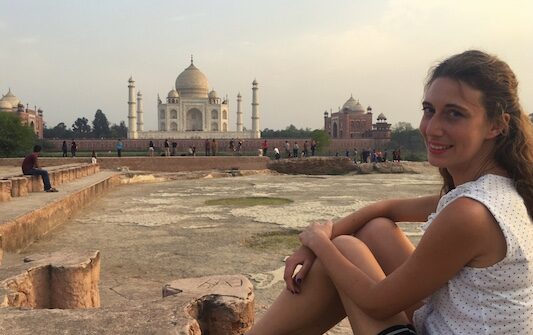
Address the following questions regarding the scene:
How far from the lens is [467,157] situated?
→ 3.94 ft

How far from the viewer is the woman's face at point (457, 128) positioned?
117 cm

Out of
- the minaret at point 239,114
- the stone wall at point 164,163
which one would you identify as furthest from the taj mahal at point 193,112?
the stone wall at point 164,163

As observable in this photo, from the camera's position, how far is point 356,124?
52562 mm

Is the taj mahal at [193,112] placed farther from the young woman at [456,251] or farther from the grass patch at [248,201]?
the young woman at [456,251]

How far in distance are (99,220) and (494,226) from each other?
516 cm

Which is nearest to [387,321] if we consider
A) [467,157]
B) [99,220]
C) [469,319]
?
[469,319]

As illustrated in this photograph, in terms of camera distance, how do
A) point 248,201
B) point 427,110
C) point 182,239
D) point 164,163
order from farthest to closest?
1. point 164,163
2. point 248,201
3. point 182,239
4. point 427,110

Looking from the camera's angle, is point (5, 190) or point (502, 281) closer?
point (502, 281)

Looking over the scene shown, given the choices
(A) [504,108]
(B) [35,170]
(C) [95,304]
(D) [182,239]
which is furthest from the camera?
(B) [35,170]

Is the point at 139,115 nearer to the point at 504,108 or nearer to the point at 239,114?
the point at 239,114

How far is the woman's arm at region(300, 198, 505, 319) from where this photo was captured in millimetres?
1035

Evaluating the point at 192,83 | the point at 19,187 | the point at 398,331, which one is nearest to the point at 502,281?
the point at 398,331

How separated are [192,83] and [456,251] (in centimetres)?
5003

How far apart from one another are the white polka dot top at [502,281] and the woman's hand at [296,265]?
15.8 inches
